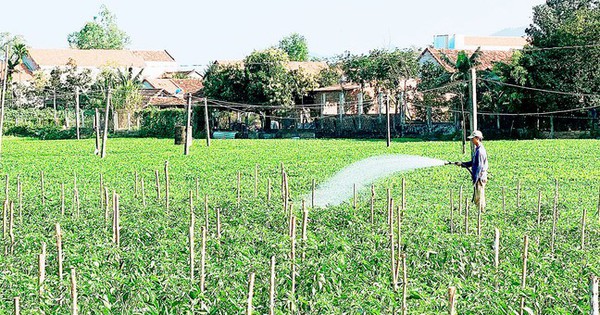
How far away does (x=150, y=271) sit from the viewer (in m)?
9.03

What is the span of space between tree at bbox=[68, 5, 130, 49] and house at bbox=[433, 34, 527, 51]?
4001 cm

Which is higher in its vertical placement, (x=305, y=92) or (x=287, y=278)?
(x=305, y=92)

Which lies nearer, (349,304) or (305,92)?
(349,304)

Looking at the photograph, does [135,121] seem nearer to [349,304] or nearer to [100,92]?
[100,92]

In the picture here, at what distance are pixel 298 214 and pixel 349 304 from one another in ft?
21.3

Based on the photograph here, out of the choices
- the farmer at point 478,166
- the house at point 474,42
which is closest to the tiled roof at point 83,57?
the house at point 474,42

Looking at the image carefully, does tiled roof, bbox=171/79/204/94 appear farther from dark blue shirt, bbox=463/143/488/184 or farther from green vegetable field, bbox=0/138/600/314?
dark blue shirt, bbox=463/143/488/184

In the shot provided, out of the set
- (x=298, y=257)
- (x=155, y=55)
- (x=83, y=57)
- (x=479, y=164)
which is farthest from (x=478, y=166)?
(x=155, y=55)

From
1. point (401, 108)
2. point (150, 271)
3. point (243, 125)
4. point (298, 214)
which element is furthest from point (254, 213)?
point (243, 125)

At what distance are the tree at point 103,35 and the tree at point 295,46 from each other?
20.7 meters

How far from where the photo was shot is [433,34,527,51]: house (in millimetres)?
91375

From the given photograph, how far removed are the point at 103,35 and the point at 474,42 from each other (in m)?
46.0

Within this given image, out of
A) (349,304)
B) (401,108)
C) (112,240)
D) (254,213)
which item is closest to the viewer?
(349,304)

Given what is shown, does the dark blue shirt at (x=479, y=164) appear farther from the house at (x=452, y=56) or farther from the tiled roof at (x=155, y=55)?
the tiled roof at (x=155, y=55)
